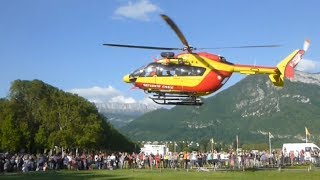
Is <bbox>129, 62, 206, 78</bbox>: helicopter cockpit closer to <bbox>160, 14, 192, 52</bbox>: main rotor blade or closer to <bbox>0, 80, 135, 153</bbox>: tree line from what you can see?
<bbox>160, 14, 192, 52</bbox>: main rotor blade

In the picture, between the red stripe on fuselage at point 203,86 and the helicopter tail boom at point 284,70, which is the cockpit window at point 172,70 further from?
the helicopter tail boom at point 284,70

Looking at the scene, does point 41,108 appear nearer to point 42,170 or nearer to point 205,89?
point 42,170

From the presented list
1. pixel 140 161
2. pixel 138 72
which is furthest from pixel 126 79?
pixel 140 161

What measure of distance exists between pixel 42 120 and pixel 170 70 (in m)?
62.7

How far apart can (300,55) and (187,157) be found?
17.4 meters

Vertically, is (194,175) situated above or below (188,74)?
below

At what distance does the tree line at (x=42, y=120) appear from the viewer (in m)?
89.9

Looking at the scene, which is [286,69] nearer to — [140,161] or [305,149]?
[140,161]

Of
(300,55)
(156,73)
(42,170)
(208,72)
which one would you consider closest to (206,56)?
(208,72)

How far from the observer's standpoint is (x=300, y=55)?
130 feet

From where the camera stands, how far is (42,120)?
315ft

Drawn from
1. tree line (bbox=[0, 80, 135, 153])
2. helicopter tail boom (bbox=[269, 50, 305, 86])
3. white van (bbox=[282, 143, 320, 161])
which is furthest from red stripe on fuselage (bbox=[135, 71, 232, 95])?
tree line (bbox=[0, 80, 135, 153])

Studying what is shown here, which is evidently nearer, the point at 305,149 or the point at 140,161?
the point at 140,161

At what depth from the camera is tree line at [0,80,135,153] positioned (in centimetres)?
8988
